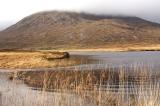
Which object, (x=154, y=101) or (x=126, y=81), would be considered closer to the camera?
(x=154, y=101)

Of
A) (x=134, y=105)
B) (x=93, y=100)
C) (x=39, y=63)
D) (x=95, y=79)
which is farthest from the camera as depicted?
(x=39, y=63)

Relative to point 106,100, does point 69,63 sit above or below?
below

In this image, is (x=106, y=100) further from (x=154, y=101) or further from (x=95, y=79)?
(x=95, y=79)

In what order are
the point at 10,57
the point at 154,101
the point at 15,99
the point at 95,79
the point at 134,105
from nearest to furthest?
the point at 154,101, the point at 134,105, the point at 15,99, the point at 95,79, the point at 10,57

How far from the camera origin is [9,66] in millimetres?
49531

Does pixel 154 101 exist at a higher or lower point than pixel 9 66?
higher

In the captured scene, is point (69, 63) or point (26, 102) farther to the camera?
point (69, 63)

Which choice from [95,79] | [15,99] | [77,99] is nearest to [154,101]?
[77,99]

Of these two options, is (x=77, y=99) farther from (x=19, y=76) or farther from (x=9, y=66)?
(x=9, y=66)

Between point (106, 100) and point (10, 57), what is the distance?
124 ft

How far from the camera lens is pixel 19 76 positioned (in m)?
34.6

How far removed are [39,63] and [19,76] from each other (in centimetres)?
1446

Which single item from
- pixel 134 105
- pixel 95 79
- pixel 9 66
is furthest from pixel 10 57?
pixel 134 105

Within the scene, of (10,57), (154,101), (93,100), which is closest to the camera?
(154,101)
